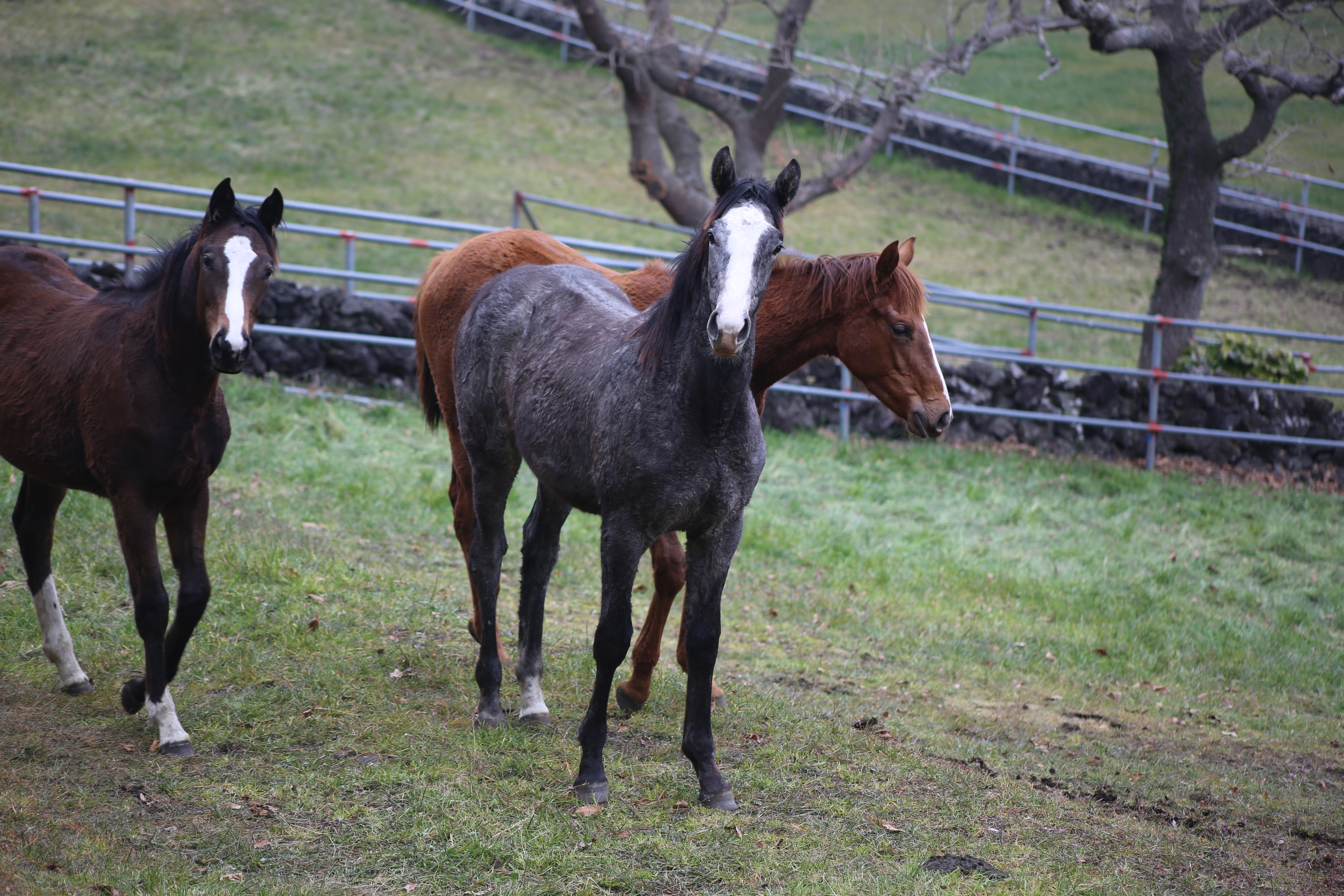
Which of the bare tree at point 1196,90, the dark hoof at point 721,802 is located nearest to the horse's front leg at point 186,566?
the dark hoof at point 721,802

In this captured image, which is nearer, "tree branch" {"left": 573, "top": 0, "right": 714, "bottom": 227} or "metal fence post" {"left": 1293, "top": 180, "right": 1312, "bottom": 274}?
"tree branch" {"left": 573, "top": 0, "right": 714, "bottom": 227}

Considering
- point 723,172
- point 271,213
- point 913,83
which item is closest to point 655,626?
point 723,172

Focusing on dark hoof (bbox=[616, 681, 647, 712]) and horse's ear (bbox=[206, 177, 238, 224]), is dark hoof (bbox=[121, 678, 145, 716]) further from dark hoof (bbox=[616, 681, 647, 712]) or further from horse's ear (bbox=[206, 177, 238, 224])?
dark hoof (bbox=[616, 681, 647, 712])

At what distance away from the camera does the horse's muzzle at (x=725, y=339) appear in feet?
10.5

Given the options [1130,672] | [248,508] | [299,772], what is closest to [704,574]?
[299,772]

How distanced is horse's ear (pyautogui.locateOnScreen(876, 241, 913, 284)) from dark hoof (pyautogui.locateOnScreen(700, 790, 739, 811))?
229 centimetres

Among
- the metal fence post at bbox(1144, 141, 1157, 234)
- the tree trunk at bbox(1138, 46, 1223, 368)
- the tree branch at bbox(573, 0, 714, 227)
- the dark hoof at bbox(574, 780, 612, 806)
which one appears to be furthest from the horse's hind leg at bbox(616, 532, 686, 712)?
the metal fence post at bbox(1144, 141, 1157, 234)

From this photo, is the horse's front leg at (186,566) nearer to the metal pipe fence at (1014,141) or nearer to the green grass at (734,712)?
the green grass at (734,712)

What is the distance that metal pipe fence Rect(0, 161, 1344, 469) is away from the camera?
9.38 meters

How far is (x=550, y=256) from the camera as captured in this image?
18.2ft

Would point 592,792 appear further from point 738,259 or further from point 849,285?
point 849,285

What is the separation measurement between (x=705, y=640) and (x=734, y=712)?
119 centimetres

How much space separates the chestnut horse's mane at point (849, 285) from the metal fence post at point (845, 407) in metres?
5.85

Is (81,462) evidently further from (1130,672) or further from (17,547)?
(1130,672)
